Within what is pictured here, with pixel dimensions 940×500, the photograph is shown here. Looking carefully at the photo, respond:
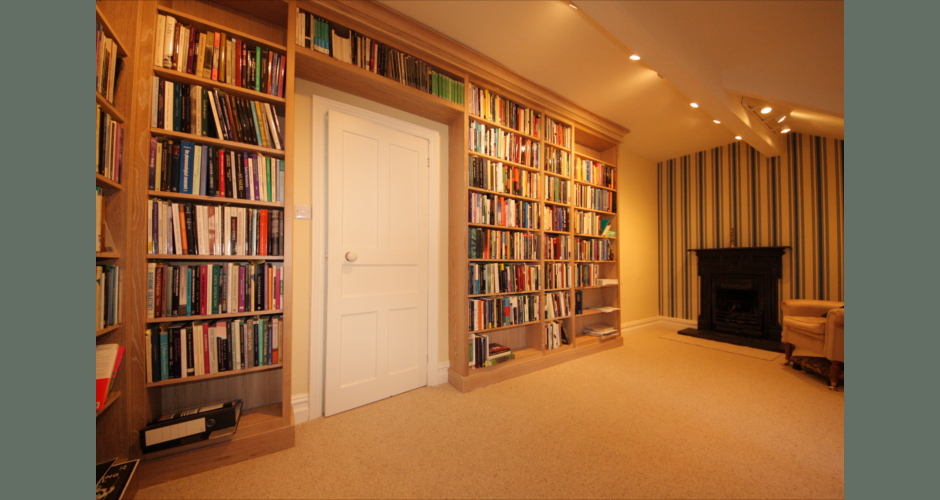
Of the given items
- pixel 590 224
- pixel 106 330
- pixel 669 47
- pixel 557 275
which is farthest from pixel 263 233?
pixel 590 224

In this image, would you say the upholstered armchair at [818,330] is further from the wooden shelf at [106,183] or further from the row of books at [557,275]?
the wooden shelf at [106,183]

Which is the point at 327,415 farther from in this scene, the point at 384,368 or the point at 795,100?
the point at 795,100

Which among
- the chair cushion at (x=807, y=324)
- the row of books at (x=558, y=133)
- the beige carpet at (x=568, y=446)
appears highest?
the row of books at (x=558, y=133)

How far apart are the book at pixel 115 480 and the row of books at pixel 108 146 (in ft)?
3.93

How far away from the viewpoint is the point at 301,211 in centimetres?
198

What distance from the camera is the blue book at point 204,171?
1.53 m

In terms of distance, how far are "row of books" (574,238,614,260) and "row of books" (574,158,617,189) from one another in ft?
2.29

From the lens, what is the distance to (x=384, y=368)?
2283 mm

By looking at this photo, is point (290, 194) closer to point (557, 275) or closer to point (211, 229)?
point (211, 229)

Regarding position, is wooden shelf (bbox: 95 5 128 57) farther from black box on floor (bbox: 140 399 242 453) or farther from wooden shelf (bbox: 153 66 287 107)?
black box on floor (bbox: 140 399 242 453)

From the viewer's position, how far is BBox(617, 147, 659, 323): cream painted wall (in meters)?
4.46

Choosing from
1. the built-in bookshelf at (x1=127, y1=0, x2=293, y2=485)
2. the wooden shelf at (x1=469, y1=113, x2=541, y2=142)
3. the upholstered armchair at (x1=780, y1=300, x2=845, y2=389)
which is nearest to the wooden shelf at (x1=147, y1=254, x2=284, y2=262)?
the built-in bookshelf at (x1=127, y1=0, x2=293, y2=485)

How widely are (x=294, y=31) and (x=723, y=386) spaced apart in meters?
3.94

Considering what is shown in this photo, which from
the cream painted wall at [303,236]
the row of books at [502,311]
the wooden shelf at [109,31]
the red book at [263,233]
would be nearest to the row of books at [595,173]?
the row of books at [502,311]
